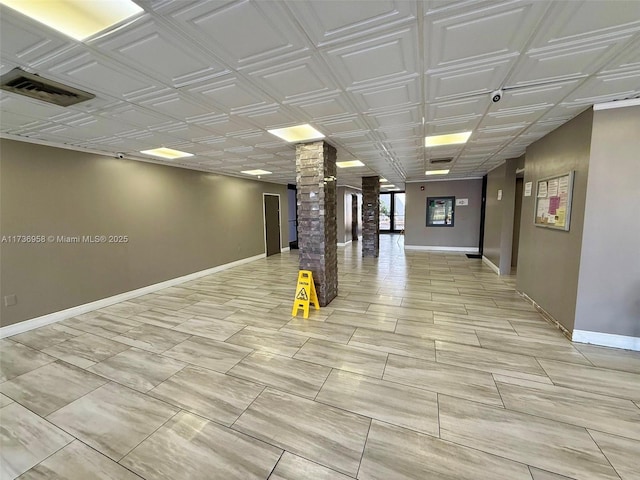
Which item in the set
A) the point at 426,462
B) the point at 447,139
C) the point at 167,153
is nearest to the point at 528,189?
the point at 447,139

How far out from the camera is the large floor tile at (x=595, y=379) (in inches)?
84.6

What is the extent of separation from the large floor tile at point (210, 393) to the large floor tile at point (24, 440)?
0.60 meters

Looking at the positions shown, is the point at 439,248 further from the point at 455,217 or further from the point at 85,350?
the point at 85,350

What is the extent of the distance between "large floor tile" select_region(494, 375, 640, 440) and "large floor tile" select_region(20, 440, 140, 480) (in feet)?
8.90

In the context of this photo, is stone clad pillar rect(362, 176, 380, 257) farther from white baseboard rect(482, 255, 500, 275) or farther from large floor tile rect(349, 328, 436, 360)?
large floor tile rect(349, 328, 436, 360)

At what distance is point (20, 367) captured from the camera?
2617 mm

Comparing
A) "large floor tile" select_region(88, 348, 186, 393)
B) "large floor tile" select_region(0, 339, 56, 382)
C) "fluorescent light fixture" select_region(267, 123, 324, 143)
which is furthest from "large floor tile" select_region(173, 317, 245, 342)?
"fluorescent light fixture" select_region(267, 123, 324, 143)

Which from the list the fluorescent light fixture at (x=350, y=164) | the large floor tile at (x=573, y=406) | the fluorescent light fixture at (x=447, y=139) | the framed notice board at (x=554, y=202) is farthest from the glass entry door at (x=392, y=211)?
the large floor tile at (x=573, y=406)

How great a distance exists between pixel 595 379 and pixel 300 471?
2673 mm

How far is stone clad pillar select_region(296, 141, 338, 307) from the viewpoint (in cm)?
381

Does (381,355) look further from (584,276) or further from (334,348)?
(584,276)

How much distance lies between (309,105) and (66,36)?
169 centimetres

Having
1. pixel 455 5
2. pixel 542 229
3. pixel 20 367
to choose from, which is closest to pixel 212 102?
pixel 455 5

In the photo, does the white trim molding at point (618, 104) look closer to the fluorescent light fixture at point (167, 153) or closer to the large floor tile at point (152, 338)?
the large floor tile at point (152, 338)
